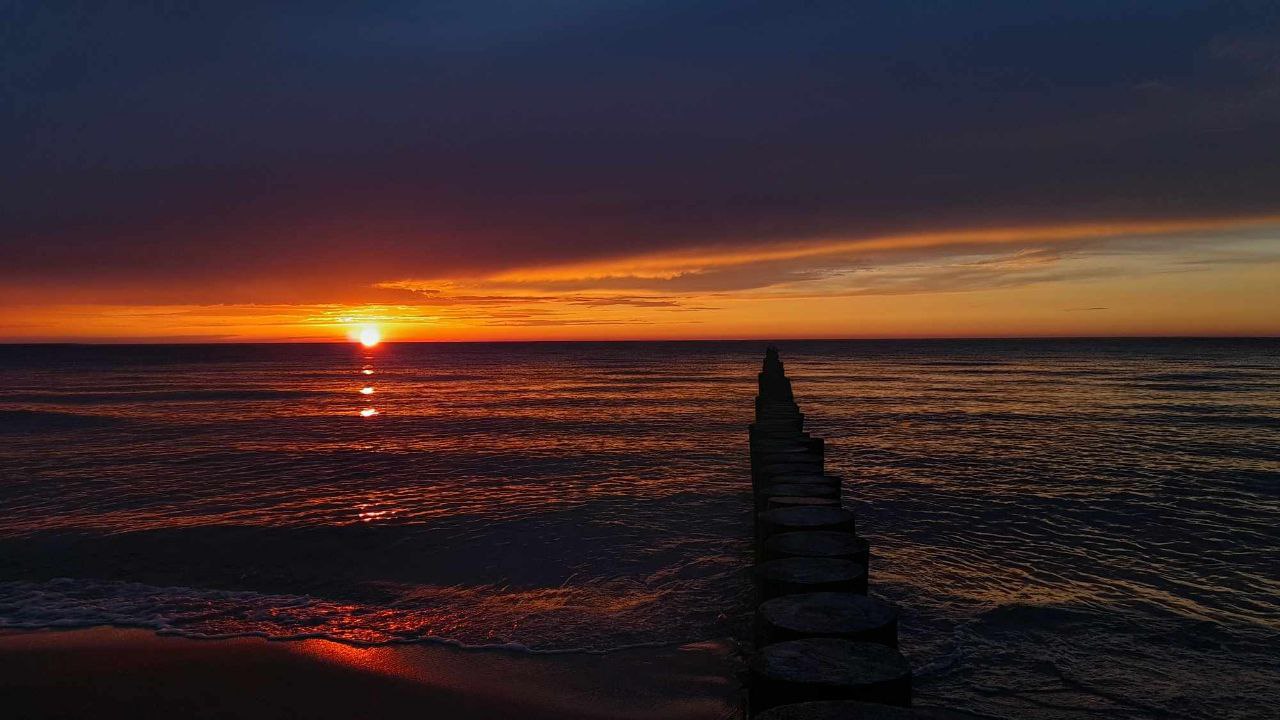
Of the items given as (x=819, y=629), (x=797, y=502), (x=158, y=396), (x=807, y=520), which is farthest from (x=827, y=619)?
(x=158, y=396)

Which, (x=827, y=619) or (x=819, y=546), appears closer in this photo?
→ (x=827, y=619)

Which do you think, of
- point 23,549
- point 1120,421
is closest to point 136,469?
point 23,549

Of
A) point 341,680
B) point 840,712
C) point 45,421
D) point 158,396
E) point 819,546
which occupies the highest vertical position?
point 819,546

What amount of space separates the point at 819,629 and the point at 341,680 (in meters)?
3.91

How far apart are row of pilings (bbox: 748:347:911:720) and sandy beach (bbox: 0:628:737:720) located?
1259 millimetres

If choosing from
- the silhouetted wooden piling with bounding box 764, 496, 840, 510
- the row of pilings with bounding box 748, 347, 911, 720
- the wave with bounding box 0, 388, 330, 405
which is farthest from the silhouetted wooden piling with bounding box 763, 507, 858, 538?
the wave with bounding box 0, 388, 330, 405

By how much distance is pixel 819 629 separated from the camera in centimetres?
385

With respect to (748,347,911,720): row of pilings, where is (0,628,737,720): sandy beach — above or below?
below

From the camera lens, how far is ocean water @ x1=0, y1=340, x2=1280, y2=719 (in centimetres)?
646

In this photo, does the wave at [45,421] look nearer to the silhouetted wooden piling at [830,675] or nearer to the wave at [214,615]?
the wave at [214,615]

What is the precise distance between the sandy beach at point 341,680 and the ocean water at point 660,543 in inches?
15.5

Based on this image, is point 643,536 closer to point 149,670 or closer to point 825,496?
point 825,496

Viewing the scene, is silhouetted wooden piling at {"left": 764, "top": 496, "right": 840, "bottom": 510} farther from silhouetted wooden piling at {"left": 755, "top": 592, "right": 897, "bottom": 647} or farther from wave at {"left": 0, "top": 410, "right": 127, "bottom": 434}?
wave at {"left": 0, "top": 410, "right": 127, "bottom": 434}

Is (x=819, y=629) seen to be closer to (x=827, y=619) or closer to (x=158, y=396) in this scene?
(x=827, y=619)
